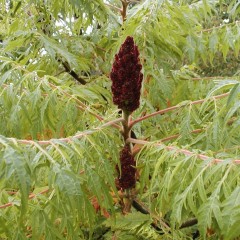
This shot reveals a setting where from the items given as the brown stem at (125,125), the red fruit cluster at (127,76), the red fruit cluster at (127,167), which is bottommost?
the red fruit cluster at (127,167)

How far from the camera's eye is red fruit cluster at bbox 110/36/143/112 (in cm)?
225

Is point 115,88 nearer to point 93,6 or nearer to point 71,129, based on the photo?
point 71,129

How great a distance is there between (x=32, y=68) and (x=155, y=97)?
39.3 inches

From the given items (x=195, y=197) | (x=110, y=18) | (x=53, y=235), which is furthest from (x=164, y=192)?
(x=110, y=18)

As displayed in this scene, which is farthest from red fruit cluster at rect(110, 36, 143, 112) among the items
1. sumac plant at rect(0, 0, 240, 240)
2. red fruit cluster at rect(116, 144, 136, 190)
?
red fruit cluster at rect(116, 144, 136, 190)

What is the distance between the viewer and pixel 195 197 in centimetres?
184

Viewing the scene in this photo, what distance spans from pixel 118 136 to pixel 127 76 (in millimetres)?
381

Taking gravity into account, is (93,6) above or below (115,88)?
above

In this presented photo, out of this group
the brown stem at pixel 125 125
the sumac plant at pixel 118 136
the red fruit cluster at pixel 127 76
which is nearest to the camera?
the sumac plant at pixel 118 136

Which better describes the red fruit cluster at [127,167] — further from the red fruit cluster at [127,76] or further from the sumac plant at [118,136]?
the red fruit cluster at [127,76]

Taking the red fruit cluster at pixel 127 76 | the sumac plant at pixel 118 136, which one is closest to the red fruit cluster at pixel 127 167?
the sumac plant at pixel 118 136

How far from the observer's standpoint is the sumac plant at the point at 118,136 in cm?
171

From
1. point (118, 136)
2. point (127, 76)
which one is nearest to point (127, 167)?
point (118, 136)

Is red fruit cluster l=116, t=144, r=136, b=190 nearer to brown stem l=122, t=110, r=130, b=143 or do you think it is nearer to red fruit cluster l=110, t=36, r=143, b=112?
brown stem l=122, t=110, r=130, b=143
